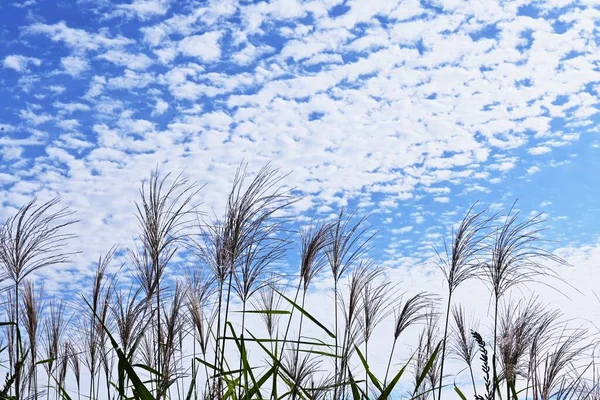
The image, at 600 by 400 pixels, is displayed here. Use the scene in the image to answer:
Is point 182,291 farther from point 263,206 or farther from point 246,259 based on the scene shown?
point 263,206

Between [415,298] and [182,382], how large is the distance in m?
1.96

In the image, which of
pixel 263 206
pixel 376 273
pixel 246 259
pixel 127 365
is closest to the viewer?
pixel 127 365

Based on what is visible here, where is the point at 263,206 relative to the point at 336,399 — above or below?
above

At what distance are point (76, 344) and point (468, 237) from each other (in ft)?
12.1

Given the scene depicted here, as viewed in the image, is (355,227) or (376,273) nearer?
(355,227)

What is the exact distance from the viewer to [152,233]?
2.90m

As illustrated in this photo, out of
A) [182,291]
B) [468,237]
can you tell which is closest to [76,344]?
[182,291]

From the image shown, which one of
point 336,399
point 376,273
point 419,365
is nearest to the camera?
point 336,399

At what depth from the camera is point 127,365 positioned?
1493 mm

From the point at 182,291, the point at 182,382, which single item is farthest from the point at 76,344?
the point at 182,291

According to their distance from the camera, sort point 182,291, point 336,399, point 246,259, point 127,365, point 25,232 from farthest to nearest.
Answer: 1. point 182,291
2. point 336,399
3. point 25,232
4. point 246,259
5. point 127,365

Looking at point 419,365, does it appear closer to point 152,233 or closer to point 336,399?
point 336,399

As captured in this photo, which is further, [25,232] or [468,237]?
[468,237]

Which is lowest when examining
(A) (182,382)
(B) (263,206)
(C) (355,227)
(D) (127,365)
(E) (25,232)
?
(D) (127,365)
